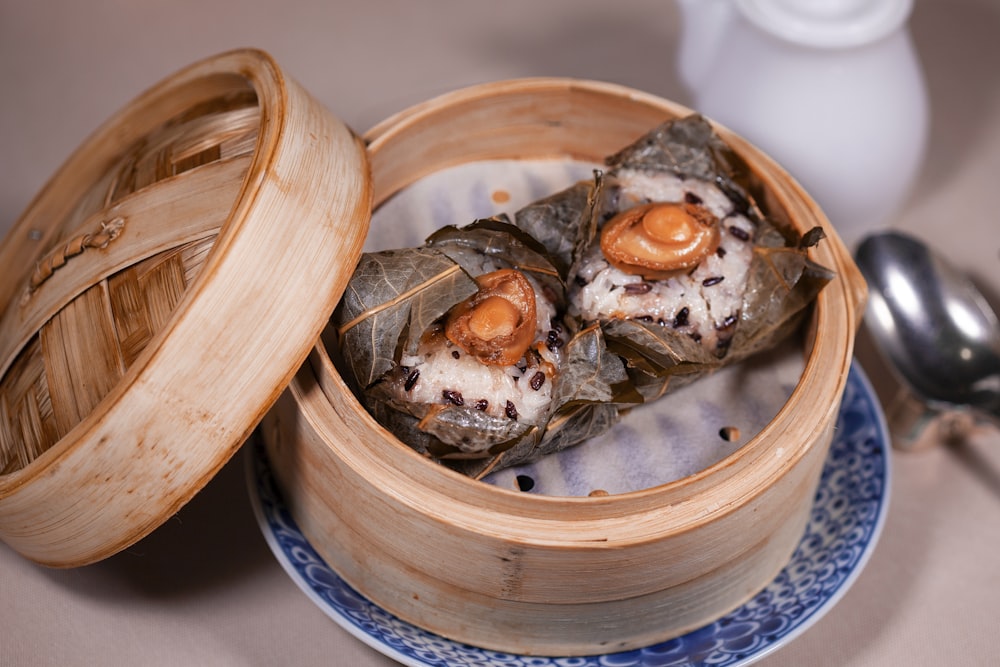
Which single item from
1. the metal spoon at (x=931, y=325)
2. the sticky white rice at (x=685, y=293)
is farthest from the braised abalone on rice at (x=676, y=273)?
the metal spoon at (x=931, y=325)

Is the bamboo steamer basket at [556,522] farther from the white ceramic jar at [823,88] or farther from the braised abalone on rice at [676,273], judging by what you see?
the white ceramic jar at [823,88]

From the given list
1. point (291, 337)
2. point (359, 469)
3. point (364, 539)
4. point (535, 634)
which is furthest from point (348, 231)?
point (535, 634)

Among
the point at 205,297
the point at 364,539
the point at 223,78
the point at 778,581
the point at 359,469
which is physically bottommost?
the point at 778,581

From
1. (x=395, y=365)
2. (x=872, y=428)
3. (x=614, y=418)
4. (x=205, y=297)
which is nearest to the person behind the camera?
(x=205, y=297)

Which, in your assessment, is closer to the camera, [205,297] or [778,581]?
[205,297]

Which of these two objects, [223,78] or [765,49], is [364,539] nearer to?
[223,78]

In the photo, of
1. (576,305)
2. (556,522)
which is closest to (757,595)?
(556,522)
